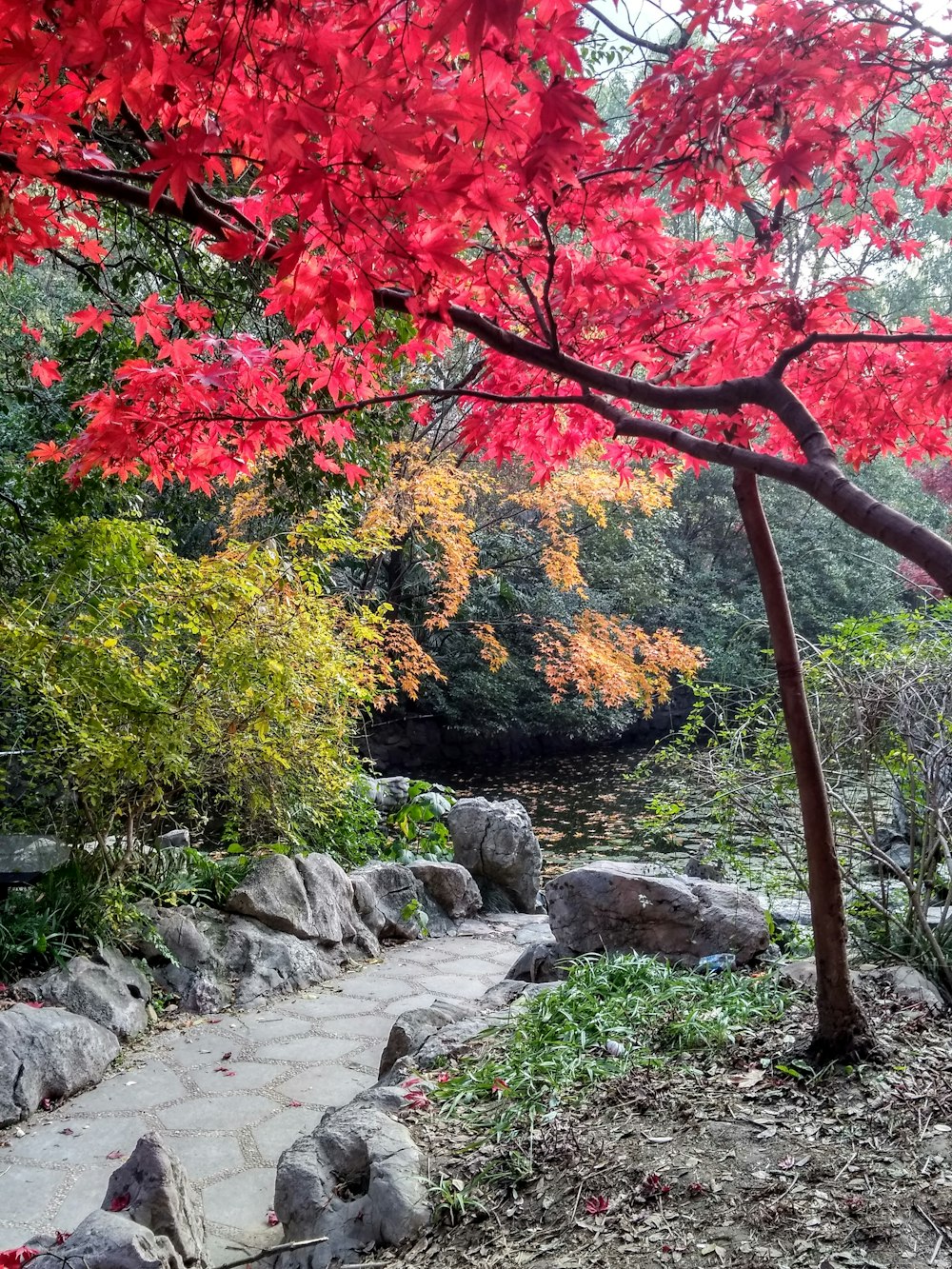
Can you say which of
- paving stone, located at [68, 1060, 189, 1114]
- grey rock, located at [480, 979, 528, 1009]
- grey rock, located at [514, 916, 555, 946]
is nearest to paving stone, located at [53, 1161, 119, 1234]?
paving stone, located at [68, 1060, 189, 1114]

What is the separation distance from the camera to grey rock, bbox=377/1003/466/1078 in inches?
144

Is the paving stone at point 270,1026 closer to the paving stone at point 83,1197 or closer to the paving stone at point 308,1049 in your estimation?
the paving stone at point 308,1049

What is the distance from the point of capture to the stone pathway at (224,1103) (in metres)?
3.12

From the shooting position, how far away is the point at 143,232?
4.91m

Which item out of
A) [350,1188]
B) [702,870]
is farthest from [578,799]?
[350,1188]

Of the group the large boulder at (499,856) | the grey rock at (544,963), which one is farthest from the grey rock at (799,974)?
the large boulder at (499,856)

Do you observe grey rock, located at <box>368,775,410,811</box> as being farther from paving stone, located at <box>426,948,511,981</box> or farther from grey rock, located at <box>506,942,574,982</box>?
grey rock, located at <box>506,942,574,982</box>

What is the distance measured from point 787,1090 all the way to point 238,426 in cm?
265

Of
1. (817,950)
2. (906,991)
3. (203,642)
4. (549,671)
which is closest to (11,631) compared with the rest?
(203,642)

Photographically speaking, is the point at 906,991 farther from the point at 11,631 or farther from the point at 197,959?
the point at 11,631

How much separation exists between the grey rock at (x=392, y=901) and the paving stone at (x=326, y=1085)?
2078mm

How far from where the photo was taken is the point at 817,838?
9.34 feet

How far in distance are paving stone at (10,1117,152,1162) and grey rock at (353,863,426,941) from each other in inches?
106

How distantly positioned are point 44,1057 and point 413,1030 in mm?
1535
